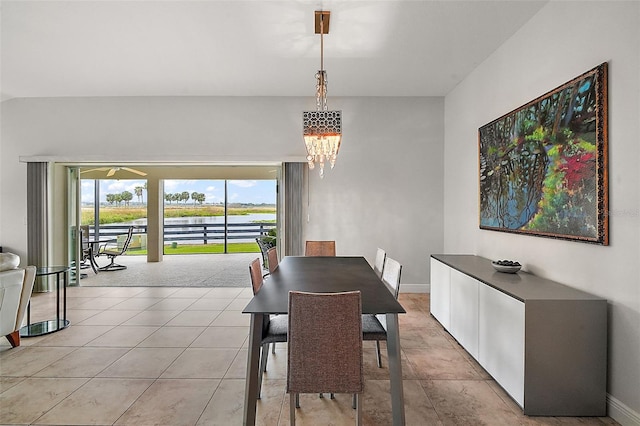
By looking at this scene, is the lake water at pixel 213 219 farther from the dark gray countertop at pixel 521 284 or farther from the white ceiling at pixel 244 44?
the dark gray countertop at pixel 521 284

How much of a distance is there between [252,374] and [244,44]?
318 centimetres

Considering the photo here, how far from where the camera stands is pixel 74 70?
4.27 m

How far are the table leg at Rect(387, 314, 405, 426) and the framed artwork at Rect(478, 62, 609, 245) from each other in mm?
1474

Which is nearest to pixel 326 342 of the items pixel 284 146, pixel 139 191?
pixel 284 146

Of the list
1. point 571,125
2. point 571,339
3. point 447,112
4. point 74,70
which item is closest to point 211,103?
point 74,70

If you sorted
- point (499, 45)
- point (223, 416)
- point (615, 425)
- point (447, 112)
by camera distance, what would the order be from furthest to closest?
point (447, 112) < point (499, 45) < point (223, 416) < point (615, 425)

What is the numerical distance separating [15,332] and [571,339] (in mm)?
4628

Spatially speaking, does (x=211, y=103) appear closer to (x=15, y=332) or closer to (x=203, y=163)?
(x=203, y=163)

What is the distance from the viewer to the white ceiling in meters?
2.94

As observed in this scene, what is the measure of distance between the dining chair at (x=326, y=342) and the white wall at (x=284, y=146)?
3.58 m

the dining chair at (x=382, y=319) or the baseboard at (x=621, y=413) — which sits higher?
the dining chair at (x=382, y=319)

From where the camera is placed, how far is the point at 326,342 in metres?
1.79

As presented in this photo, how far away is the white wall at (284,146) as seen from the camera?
5309 mm

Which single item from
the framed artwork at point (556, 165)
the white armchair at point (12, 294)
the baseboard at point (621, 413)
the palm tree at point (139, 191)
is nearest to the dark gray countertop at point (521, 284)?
the framed artwork at point (556, 165)
